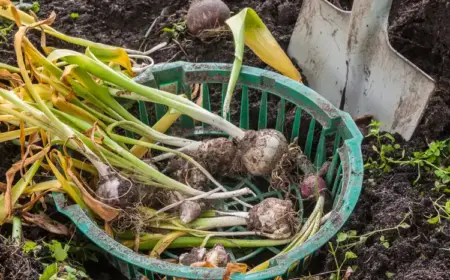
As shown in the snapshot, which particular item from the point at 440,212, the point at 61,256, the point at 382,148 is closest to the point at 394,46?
the point at 382,148

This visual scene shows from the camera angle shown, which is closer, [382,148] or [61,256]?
[61,256]

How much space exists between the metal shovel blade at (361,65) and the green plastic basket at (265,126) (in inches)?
5.4

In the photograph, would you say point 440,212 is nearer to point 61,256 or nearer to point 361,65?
point 361,65

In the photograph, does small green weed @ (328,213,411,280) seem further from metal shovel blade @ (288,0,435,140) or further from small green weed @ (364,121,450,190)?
metal shovel blade @ (288,0,435,140)

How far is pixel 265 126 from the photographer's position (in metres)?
1.91

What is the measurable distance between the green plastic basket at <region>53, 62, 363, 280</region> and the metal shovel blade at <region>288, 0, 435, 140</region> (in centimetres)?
14

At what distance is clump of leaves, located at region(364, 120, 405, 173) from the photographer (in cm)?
169

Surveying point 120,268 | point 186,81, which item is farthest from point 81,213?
point 186,81

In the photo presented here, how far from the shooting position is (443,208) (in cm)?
150

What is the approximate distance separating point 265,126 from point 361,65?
33 centimetres

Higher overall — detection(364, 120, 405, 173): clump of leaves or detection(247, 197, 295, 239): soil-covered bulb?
detection(364, 120, 405, 173): clump of leaves

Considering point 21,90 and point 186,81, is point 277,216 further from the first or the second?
point 21,90

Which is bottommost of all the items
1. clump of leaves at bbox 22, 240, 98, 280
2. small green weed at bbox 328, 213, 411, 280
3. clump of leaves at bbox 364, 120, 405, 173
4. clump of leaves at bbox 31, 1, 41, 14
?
clump of leaves at bbox 22, 240, 98, 280

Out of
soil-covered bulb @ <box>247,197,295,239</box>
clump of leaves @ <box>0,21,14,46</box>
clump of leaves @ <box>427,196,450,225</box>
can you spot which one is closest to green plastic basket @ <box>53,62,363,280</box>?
soil-covered bulb @ <box>247,197,295,239</box>
